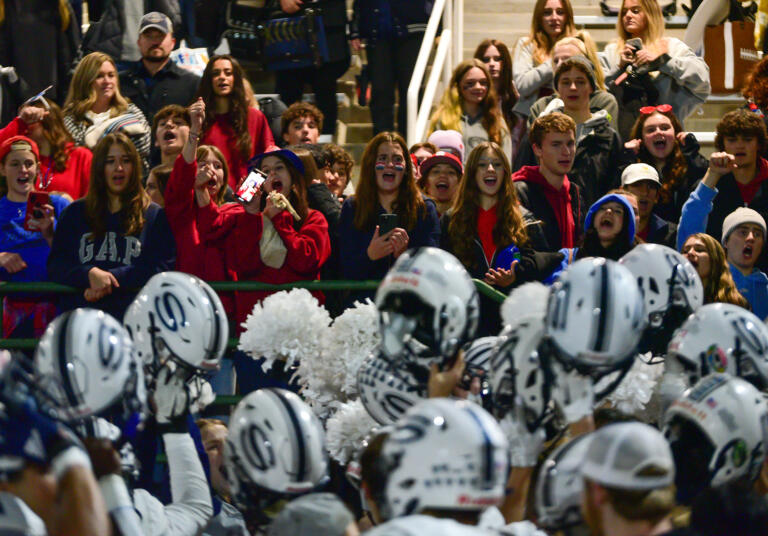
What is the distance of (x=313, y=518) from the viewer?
13.9 feet

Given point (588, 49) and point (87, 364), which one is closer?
point (87, 364)

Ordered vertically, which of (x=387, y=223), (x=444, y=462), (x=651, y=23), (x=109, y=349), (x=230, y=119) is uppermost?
(x=651, y=23)

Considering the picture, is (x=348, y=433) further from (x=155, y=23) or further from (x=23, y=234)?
(x=155, y=23)

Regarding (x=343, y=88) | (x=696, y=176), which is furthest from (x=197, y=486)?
(x=343, y=88)

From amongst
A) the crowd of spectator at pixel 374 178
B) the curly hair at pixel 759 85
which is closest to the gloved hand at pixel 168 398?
the crowd of spectator at pixel 374 178

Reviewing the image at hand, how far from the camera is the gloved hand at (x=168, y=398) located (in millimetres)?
5285

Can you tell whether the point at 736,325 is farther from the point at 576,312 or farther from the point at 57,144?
the point at 57,144

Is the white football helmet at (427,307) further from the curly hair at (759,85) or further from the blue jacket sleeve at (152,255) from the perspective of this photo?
the curly hair at (759,85)

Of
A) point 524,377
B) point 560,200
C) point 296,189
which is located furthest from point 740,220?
point 524,377

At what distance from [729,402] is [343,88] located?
6891 mm

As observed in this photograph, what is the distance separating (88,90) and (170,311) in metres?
3.16

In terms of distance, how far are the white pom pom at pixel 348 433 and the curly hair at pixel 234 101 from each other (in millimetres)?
2720

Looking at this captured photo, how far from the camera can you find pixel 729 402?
461 cm

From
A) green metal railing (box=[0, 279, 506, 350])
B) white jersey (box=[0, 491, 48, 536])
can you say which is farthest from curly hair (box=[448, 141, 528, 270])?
white jersey (box=[0, 491, 48, 536])
